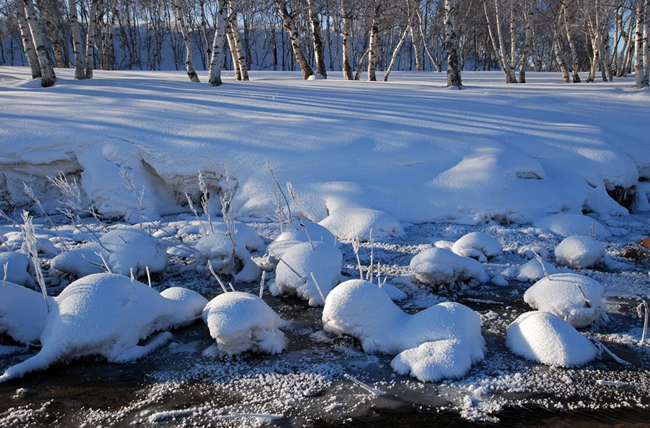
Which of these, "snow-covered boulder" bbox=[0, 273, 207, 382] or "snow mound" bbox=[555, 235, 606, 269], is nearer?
"snow-covered boulder" bbox=[0, 273, 207, 382]

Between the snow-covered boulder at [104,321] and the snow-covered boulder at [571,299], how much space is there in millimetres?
2783

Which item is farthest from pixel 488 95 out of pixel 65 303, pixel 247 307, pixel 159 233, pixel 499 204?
pixel 65 303

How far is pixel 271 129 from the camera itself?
7750 mm

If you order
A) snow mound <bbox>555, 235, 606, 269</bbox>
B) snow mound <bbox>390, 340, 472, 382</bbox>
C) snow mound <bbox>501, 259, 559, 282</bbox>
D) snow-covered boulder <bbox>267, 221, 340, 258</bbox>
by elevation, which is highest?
snow-covered boulder <bbox>267, 221, 340, 258</bbox>

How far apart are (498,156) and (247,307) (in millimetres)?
4692

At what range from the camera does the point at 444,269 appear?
4406 millimetres

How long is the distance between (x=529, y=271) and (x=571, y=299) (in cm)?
92

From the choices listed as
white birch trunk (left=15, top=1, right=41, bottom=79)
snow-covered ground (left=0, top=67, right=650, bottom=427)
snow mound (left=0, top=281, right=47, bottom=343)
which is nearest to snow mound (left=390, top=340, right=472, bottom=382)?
snow-covered ground (left=0, top=67, right=650, bottom=427)

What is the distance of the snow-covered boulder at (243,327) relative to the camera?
10.8 feet

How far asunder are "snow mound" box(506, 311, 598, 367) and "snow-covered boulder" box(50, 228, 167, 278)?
11.0 feet

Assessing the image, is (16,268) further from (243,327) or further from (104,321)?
(243,327)

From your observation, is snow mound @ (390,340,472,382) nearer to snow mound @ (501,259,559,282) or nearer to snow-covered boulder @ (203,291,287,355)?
snow-covered boulder @ (203,291,287,355)

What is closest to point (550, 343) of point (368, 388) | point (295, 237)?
point (368, 388)

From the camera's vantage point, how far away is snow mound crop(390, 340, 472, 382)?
301 centimetres
